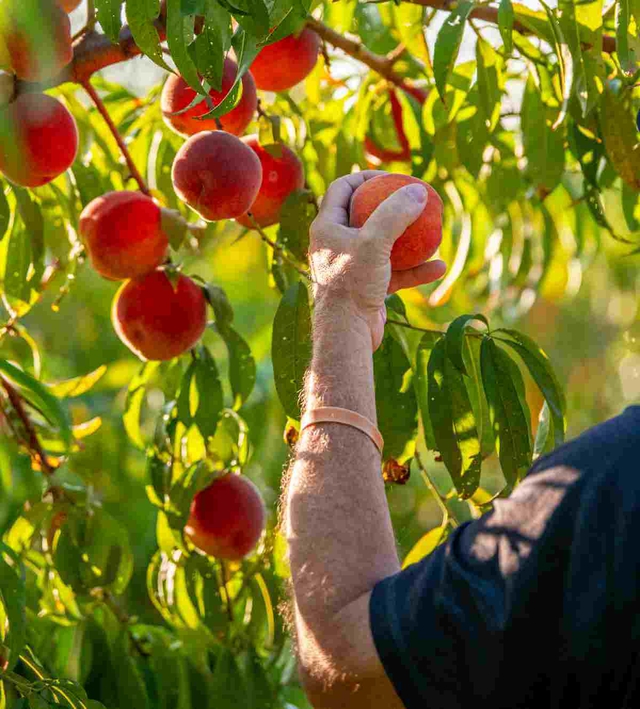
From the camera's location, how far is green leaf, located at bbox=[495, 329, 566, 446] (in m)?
1.19

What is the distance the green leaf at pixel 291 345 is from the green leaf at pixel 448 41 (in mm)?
265

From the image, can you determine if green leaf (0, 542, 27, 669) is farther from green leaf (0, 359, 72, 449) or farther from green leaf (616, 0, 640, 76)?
green leaf (616, 0, 640, 76)

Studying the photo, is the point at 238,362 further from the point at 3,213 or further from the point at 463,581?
the point at 463,581

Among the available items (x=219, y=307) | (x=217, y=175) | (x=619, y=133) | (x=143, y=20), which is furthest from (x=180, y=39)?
(x=619, y=133)

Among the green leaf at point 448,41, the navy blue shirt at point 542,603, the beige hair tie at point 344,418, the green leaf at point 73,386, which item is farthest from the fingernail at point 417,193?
the green leaf at point 73,386

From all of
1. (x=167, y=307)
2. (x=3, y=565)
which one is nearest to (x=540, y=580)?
(x=3, y=565)

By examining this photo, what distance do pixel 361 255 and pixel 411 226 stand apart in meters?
0.12

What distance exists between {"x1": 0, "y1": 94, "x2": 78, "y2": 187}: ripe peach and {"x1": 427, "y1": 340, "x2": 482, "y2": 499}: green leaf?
48 centimetres

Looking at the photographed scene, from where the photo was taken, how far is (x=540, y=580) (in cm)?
78

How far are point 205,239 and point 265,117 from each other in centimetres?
19

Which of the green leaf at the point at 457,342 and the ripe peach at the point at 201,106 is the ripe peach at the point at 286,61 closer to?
the ripe peach at the point at 201,106

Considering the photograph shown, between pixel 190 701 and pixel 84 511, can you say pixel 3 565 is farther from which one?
pixel 190 701

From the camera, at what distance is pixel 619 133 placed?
1341mm

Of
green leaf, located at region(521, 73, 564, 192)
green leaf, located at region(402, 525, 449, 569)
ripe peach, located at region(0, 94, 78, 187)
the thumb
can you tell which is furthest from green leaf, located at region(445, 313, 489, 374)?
ripe peach, located at region(0, 94, 78, 187)
